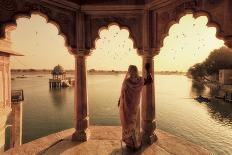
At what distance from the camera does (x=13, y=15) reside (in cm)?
524

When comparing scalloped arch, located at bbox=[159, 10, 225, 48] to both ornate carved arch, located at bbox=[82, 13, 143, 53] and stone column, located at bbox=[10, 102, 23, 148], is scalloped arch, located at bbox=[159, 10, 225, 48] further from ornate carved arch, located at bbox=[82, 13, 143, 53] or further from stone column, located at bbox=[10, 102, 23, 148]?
stone column, located at bbox=[10, 102, 23, 148]

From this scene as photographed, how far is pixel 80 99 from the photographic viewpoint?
6668 millimetres

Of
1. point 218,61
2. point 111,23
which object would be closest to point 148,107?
point 111,23

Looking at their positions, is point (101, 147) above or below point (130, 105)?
below

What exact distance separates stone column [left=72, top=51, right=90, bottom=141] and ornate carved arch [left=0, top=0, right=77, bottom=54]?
563mm

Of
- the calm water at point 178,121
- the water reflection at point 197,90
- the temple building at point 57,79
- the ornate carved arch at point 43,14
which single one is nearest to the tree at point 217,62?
the water reflection at point 197,90

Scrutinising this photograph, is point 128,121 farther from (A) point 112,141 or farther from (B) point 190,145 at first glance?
(B) point 190,145

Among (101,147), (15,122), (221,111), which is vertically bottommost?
(221,111)

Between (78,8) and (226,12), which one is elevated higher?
(78,8)

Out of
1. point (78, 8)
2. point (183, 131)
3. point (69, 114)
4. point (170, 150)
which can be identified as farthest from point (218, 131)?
point (78, 8)

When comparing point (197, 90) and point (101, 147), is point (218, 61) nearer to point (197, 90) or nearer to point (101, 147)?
point (197, 90)

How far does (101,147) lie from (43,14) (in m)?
3.93

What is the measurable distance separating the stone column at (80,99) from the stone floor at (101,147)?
0.30m

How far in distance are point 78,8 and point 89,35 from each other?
0.85 meters
